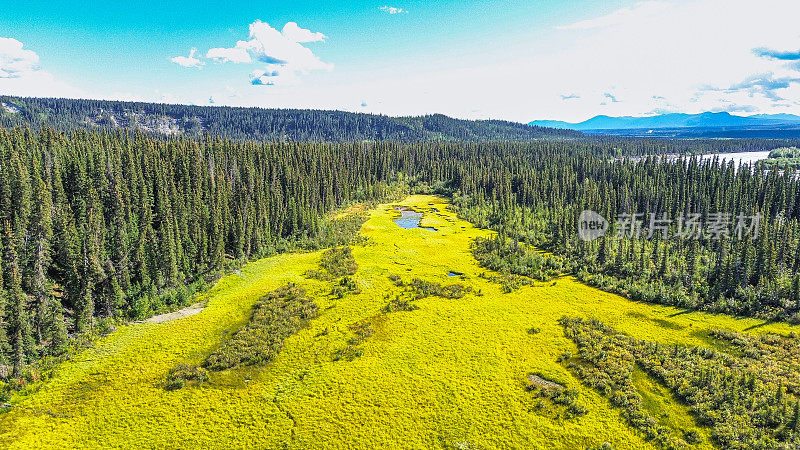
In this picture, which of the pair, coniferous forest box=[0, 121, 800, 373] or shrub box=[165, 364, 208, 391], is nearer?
shrub box=[165, 364, 208, 391]

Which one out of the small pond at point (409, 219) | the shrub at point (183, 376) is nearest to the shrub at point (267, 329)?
the shrub at point (183, 376)

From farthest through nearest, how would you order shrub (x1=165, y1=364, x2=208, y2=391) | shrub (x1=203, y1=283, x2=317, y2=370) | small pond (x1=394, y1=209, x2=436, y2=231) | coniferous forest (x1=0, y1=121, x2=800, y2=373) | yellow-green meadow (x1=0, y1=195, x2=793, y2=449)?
small pond (x1=394, y1=209, x2=436, y2=231) < coniferous forest (x1=0, y1=121, x2=800, y2=373) < shrub (x1=203, y1=283, x2=317, y2=370) < shrub (x1=165, y1=364, x2=208, y2=391) < yellow-green meadow (x1=0, y1=195, x2=793, y2=449)

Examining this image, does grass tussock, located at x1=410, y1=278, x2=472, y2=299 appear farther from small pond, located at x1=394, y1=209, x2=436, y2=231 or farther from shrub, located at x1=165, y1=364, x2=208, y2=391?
small pond, located at x1=394, y1=209, x2=436, y2=231

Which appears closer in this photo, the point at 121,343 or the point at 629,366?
the point at 629,366

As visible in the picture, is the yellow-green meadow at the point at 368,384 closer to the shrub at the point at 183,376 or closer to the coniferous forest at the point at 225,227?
the shrub at the point at 183,376

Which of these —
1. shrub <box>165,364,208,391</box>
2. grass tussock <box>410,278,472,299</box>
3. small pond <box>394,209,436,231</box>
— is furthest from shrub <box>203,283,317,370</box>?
small pond <box>394,209,436,231</box>

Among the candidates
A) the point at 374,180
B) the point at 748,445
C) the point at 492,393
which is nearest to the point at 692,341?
→ the point at 748,445

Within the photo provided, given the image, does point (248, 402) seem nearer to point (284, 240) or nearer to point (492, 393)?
point (492, 393)

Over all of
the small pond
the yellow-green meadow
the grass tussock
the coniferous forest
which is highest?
the coniferous forest
